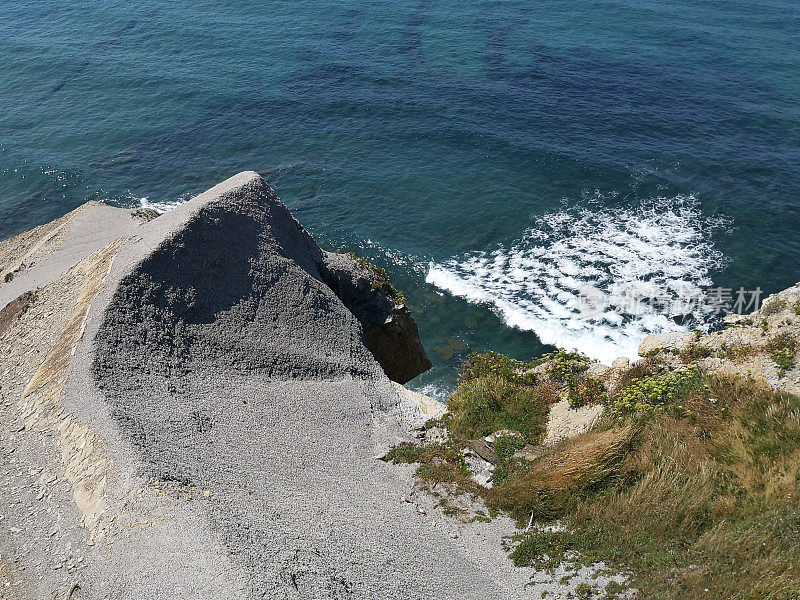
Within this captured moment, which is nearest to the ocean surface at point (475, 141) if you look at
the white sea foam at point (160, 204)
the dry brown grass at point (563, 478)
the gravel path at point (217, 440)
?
the white sea foam at point (160, 204)

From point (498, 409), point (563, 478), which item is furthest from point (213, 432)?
point (563, 478)

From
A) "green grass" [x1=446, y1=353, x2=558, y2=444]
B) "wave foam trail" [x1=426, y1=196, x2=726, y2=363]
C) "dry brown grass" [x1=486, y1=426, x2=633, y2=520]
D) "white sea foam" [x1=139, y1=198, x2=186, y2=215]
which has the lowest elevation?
"wave foam trail" [x1=426, y1=196, x2=726, y2=363]

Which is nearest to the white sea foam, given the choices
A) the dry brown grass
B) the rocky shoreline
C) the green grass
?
the rocky shoreline

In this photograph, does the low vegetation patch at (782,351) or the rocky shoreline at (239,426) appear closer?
the rocky shoreline at (239,426)

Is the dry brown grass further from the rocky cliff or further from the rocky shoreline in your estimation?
the rocky cliff

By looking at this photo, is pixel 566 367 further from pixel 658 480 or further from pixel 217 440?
pixel 217 440

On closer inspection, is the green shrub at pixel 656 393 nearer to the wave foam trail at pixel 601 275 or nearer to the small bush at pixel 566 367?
the small bush at pixel 566 367
